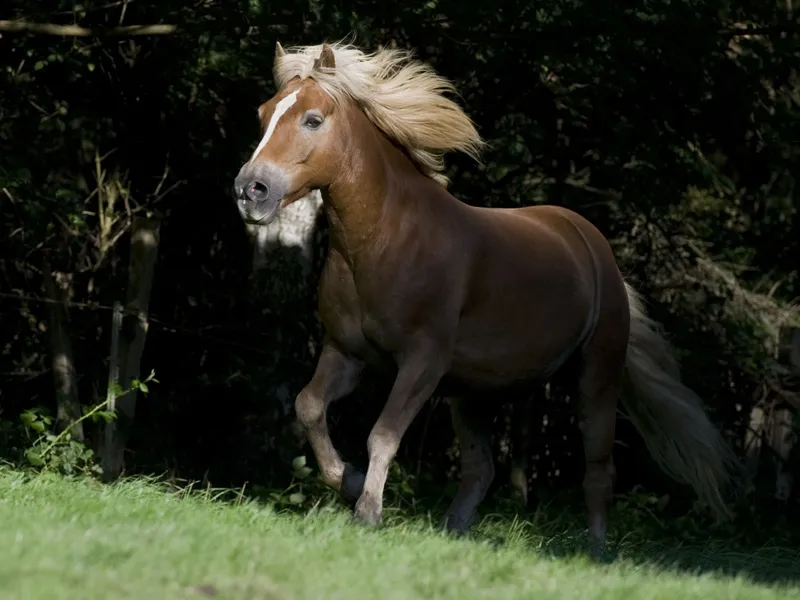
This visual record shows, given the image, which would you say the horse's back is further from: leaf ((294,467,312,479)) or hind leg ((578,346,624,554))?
leaf ((294,467,312,479))

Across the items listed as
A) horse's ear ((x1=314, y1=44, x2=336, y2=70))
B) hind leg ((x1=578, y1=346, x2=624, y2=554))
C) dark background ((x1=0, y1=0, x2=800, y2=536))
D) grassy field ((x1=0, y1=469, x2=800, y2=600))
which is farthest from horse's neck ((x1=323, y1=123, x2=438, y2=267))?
dark background ((x1=0, y1=0, x2=800, y2=536))

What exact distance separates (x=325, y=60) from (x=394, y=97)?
0.46 metres

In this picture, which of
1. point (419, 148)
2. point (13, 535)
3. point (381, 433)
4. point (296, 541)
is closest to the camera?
point (13, 535)

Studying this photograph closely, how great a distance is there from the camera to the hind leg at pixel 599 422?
8.36 m

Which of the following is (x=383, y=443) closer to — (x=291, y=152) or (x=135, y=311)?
(x=291, y=152)

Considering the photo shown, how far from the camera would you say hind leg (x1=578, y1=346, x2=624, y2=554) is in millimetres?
8359

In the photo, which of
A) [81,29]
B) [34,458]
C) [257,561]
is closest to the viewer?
[257,561]

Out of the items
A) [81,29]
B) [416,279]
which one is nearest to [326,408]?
[416,279]

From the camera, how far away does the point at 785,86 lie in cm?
1203

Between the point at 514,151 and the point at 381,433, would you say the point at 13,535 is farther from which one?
the point at 514,151

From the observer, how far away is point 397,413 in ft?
22.9

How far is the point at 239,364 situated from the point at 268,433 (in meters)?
0.92

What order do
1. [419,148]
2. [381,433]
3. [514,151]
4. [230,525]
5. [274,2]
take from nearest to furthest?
[230,525], [381,433], [419,148], [274,2], [514,151]

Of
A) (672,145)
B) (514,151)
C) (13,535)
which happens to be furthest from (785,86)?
(13,535)
